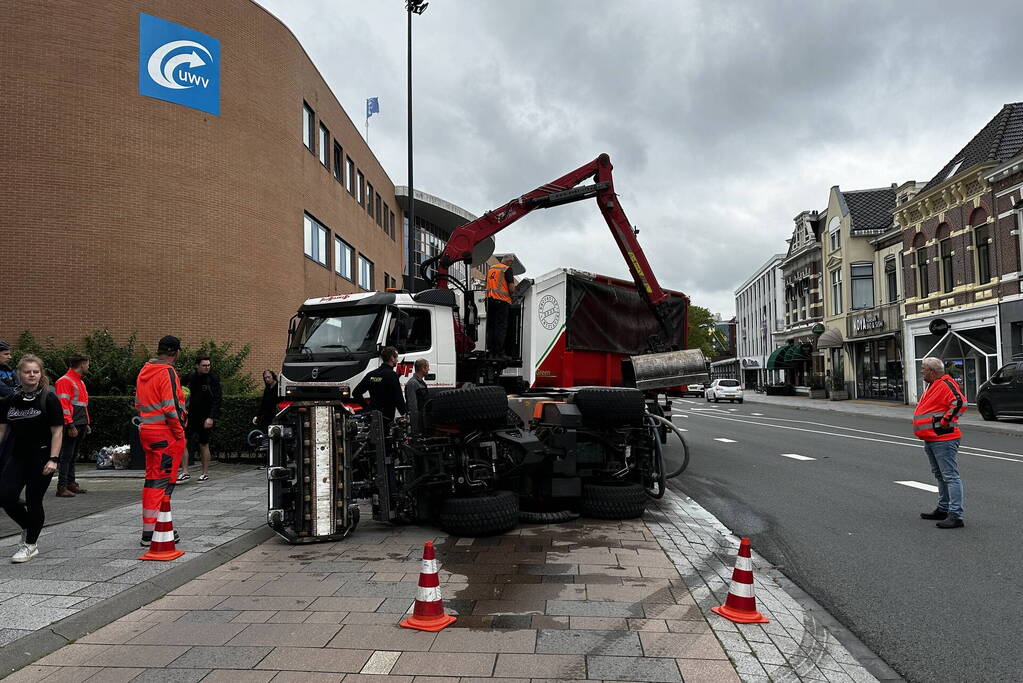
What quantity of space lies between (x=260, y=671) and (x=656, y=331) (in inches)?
385

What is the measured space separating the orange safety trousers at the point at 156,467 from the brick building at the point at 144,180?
1287 centimetres

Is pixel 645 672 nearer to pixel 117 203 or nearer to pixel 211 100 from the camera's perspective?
pixel 117 203

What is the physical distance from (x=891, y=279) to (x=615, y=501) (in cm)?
3432

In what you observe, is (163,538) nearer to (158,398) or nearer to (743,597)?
(158,398)

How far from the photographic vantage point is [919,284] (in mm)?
→ 31156

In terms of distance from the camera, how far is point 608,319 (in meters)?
11.4

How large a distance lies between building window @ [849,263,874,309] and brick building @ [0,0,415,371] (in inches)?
1220

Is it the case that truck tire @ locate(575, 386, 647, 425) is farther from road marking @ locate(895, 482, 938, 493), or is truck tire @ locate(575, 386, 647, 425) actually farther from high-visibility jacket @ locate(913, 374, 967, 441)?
road marking @ locate(895, 482, 938, 493)

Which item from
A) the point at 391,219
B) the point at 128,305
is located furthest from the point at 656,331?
the point at 391,219

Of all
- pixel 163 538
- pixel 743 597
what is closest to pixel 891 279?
pixel 743 597

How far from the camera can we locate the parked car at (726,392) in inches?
1598

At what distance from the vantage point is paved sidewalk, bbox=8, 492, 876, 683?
3.43 m

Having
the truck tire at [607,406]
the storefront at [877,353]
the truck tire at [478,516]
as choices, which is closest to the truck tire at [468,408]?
the truck tire at [478,516]

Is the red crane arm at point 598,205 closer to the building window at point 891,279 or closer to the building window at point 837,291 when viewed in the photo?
the building window at point 891,279
